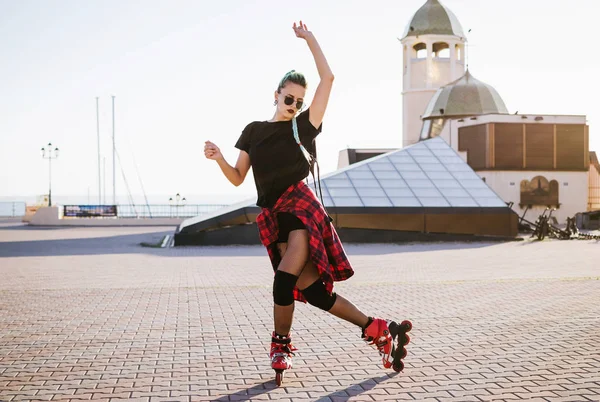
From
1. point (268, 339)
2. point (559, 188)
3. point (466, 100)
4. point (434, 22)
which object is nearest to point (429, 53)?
point (434, 22)

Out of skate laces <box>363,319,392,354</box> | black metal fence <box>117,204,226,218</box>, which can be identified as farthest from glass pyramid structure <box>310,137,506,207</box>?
black metal fence <box>117,204,226,218</box>

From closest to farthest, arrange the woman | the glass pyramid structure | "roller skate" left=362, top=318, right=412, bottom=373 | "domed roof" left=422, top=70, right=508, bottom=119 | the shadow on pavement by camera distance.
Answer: the shadow on pavement, the woman, "roller skate" left=362, top=318, right=412, bottom=373, the glass pyramid structure, "domed roof" left=422, top=70, right=508, bottom=119

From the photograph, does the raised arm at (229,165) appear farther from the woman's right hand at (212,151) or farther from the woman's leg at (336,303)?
the woman's leg at (336,303)

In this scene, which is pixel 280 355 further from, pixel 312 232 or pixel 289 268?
pixel 312 232

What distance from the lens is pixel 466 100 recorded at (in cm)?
4812

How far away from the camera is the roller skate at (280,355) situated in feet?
15.1

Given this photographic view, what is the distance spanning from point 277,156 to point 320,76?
60cm

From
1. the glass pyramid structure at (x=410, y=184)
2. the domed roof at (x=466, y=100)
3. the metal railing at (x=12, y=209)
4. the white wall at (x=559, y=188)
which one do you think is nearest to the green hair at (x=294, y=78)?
the glass pyramid structure at (x=410, y=184)

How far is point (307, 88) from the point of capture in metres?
4.92

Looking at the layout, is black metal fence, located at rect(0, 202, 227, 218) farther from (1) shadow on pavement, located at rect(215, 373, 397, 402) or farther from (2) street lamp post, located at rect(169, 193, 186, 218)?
(1) shadow on pavement, located at rect(215, 373, 397, 402)

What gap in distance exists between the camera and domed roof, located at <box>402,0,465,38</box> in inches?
2213

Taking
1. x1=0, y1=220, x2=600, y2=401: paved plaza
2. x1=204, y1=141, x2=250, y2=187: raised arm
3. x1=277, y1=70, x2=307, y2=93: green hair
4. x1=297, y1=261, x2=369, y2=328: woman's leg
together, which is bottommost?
x1=0, y1=220, x2=600, y2=401: paved plaza

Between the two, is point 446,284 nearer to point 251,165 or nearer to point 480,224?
point 251,165

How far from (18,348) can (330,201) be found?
17291 mm
